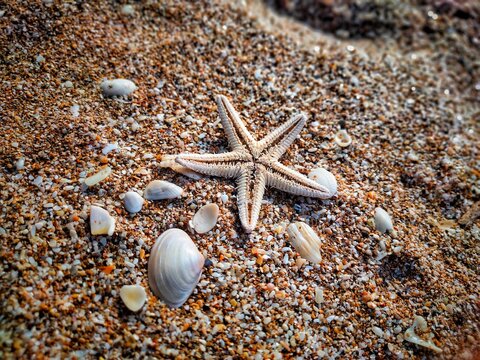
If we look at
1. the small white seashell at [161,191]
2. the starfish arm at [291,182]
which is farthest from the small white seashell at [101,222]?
the starfish arm at [291,182]

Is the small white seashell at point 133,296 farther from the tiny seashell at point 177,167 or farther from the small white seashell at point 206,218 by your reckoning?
the tiny seashell at point 177,167

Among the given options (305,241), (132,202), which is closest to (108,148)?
(132,202)

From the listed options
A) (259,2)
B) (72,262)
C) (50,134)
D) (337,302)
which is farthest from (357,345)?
(259,2)

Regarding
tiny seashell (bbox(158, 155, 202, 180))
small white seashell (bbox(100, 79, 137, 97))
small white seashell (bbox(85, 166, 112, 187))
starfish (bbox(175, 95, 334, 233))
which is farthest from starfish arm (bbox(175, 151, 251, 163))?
small white seashell (bbox(100, 79, 137, 97))

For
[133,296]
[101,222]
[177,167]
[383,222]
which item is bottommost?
[133,296]

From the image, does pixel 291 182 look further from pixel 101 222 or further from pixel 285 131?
pixel 101 222

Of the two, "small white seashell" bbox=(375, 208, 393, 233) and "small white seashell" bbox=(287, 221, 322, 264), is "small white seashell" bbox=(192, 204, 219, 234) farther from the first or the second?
"small white seashell" bbox=(375, 208, 393, 233)

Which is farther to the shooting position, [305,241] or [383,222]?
[383,222]
